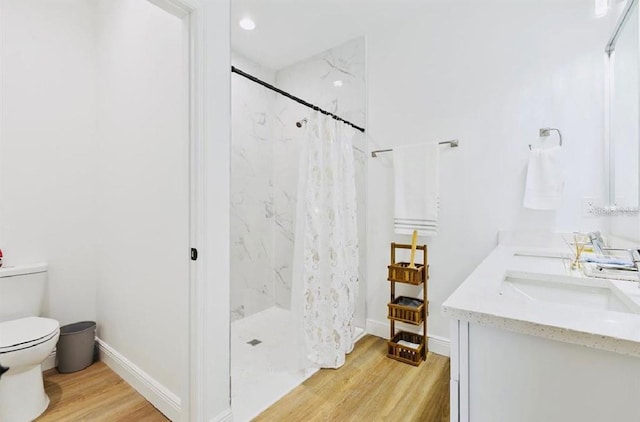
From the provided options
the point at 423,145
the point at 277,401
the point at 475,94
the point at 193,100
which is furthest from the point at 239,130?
the point at 277,401

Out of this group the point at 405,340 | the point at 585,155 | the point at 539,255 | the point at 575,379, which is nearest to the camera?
the point at 575,379

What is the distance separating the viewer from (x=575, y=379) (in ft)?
2.28

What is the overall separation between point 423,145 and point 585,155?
35.2 inches

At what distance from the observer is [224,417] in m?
1.39

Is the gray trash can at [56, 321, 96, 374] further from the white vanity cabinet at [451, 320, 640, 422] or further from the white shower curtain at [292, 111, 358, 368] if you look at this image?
the white vanity cabinet at [451, 320, 640, 422]

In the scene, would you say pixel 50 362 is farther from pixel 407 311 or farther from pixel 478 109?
pixel 478 109

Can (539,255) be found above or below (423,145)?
below

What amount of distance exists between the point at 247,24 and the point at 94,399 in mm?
2775

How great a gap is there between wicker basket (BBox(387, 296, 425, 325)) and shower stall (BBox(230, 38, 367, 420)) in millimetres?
298

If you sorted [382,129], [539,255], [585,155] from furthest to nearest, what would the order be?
[382,129] < [585,155] < [539,255]

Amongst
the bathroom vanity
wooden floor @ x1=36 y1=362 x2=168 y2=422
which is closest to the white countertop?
the bathroom vanity

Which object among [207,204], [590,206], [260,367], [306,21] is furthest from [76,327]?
[590,206]

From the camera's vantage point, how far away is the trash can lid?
197 cm

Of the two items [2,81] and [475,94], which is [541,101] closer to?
[475,94]
